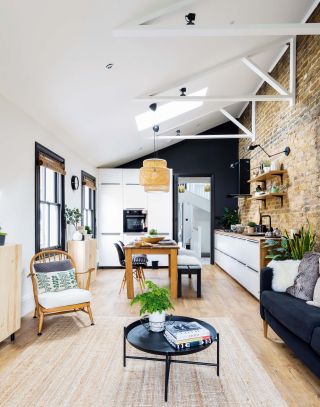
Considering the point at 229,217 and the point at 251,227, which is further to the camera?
the point at 229,217

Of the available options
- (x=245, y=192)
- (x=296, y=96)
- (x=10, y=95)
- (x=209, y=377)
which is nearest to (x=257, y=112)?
(x=245, y=192)

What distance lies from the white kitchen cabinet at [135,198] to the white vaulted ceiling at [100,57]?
2.06 meters

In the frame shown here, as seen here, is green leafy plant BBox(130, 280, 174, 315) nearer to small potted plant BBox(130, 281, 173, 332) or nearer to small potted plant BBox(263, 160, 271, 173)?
small potted plant BBox(130, 281, 173, 332)

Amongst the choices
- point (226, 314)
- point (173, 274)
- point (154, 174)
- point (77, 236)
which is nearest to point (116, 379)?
point (226, 314)

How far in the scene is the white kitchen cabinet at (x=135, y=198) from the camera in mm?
8156

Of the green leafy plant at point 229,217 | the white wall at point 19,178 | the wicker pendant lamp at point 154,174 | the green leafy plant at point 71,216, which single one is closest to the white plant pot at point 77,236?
the green leafy plant at point 71,216

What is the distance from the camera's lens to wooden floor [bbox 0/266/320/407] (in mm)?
2525

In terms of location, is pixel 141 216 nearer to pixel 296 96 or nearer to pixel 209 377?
pixel 296 96

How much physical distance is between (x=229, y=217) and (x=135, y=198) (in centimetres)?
244

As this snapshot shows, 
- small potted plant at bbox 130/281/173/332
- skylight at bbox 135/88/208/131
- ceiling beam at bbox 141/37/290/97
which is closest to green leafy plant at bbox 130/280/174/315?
small potted plant at bbox 130/281/173/332

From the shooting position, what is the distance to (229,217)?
8555 mm

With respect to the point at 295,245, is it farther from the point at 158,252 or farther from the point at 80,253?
the point at 80,253

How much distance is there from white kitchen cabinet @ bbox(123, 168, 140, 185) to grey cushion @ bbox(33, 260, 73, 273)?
4225mm

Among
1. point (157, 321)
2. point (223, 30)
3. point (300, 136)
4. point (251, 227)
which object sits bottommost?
point (157, 321)
